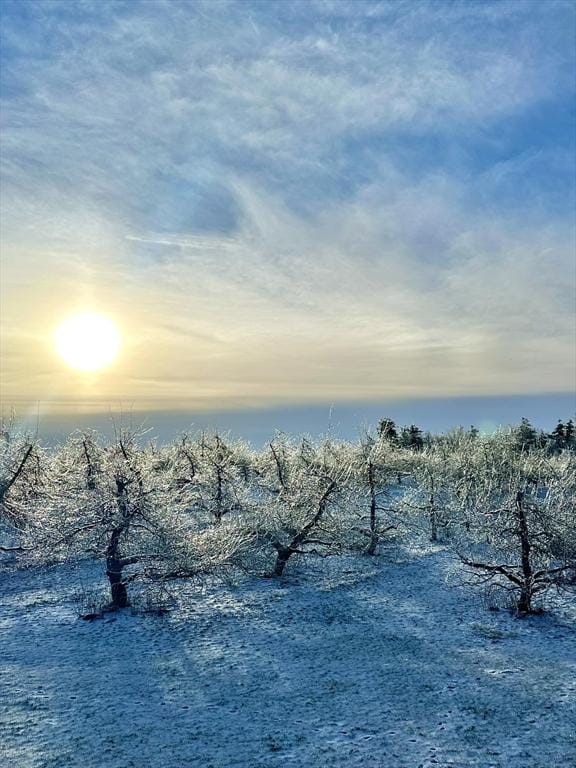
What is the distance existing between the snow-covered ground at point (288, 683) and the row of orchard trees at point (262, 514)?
1764 mm

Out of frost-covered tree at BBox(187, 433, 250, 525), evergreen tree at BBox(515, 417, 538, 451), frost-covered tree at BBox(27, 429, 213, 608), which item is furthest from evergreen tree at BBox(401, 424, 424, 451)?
frost-covered tree at BBox(27, 429, 213, 608)

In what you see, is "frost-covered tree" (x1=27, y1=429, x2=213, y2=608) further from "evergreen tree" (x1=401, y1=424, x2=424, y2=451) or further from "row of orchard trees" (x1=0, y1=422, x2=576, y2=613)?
"evergreen tree" (x1=401, y1=424, x2=424, y2=451)

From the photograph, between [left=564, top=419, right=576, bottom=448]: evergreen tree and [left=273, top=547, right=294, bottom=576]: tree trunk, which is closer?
[left=273, top=547, right=294, bottom=576]: tree trunk

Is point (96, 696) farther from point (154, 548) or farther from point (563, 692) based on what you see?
point (563, 692)

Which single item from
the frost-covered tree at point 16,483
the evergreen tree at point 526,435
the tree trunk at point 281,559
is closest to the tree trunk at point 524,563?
the tree trunk at point 281,559

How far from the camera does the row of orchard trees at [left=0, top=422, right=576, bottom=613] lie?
19312 millimetres

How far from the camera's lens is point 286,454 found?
37.1 metres

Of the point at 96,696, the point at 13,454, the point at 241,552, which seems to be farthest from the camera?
the point at 13,454

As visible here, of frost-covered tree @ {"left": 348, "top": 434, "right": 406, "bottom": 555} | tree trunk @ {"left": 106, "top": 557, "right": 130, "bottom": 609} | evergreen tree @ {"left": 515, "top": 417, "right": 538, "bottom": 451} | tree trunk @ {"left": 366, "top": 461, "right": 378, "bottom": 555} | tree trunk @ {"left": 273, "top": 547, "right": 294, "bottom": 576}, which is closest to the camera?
tree trunk @ {"left": 106, "top": 557, "right": 130, "bottom": 609}

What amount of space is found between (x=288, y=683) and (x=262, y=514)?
1200cm

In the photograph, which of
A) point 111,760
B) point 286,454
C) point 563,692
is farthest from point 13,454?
point 563,692

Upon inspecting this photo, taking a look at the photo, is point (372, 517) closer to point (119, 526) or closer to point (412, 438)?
point (119, 526)

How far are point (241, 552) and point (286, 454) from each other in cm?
1427

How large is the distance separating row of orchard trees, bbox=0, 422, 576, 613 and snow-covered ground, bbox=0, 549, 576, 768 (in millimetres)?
1764
